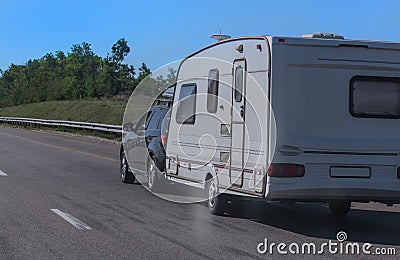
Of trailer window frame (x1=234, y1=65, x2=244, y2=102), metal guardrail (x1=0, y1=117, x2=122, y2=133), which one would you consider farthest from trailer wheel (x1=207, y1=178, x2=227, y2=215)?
metal guardrail (x1=0, y1=117, x2=122, y2=133)

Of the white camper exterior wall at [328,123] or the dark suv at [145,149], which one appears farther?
the dark suv at [145,149]

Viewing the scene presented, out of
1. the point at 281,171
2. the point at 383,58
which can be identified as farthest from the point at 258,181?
the point at 383,58

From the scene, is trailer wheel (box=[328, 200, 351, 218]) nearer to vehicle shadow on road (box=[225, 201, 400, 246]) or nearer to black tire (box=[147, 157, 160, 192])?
vehicle shadow on road (box=[225, 201, 400, 246])

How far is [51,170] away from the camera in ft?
56.0

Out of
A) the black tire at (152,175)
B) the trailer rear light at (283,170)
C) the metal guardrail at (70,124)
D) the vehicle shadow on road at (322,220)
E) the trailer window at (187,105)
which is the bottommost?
the vehicle shadow on road at (322,220)

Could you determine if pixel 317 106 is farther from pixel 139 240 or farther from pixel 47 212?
pixel 47 212

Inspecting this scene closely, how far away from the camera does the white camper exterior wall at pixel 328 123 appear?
855cm

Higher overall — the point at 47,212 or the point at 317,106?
the point at 317,106

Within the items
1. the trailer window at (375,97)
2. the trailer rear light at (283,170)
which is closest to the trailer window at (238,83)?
the trailer rear light at (283,170)

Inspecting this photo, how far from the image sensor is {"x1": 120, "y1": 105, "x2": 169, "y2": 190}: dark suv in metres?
12.7

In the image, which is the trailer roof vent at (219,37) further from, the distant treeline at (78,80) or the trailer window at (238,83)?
the distant treeline at (78,80)

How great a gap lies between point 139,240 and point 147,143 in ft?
17.8

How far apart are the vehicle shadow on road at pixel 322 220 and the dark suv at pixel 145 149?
6.99 ft

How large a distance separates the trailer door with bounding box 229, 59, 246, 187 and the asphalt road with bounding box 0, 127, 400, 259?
2.57ft
